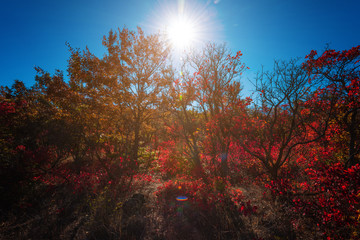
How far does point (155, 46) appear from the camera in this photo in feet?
36.3

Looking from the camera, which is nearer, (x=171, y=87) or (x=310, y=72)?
(x=310, y=72)

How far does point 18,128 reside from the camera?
23.9ft

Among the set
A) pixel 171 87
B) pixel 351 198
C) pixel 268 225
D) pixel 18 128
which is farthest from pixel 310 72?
pixel 18 128

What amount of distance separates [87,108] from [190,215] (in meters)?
6.82

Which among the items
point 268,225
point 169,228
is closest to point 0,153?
point 169,228

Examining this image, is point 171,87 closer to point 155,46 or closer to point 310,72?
point 155,46

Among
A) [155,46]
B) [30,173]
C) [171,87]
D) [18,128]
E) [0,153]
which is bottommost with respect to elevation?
[30,173]

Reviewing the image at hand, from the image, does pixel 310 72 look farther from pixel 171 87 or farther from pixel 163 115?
pixel 163 115

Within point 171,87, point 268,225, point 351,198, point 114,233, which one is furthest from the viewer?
point 171,87

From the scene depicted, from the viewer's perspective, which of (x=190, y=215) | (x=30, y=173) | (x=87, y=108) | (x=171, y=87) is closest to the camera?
(x=190, y=215)

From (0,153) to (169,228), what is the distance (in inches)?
267

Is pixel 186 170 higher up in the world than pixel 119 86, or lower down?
lower down

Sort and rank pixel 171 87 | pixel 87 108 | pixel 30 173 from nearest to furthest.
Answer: pixel 30 173, pixel 87 108, pixel 171 87

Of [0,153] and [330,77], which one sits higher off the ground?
[330,77]
